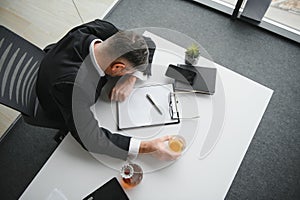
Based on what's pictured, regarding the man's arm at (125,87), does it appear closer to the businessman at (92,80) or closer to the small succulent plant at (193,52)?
the businessman at (92,80)

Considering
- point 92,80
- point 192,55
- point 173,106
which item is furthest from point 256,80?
point 92,80

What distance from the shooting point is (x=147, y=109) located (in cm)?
117

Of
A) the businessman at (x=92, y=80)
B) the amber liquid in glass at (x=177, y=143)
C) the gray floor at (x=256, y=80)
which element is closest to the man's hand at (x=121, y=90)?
the businessman at (x=92, y=80)

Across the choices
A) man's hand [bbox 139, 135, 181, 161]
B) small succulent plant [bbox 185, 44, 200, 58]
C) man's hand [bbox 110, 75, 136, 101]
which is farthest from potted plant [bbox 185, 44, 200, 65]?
man's hand [bbox 139, 135, 181, 161]

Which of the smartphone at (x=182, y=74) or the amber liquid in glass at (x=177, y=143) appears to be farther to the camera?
the smartphone at (x=182, y=74)

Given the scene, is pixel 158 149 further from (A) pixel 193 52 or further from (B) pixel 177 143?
(A) pixel 193 52

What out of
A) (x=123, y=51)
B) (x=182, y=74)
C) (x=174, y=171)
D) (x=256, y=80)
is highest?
(x=123, y=51)

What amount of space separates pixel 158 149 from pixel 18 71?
70 centimetres

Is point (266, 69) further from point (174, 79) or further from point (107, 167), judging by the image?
point (107, 167)

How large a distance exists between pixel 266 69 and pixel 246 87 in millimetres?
969

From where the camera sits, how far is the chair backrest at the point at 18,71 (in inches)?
47.1

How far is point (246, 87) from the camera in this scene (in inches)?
49.1

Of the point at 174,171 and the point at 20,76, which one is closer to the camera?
the point at 174,171

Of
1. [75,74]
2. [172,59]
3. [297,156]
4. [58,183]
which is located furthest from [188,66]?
[297,156]
